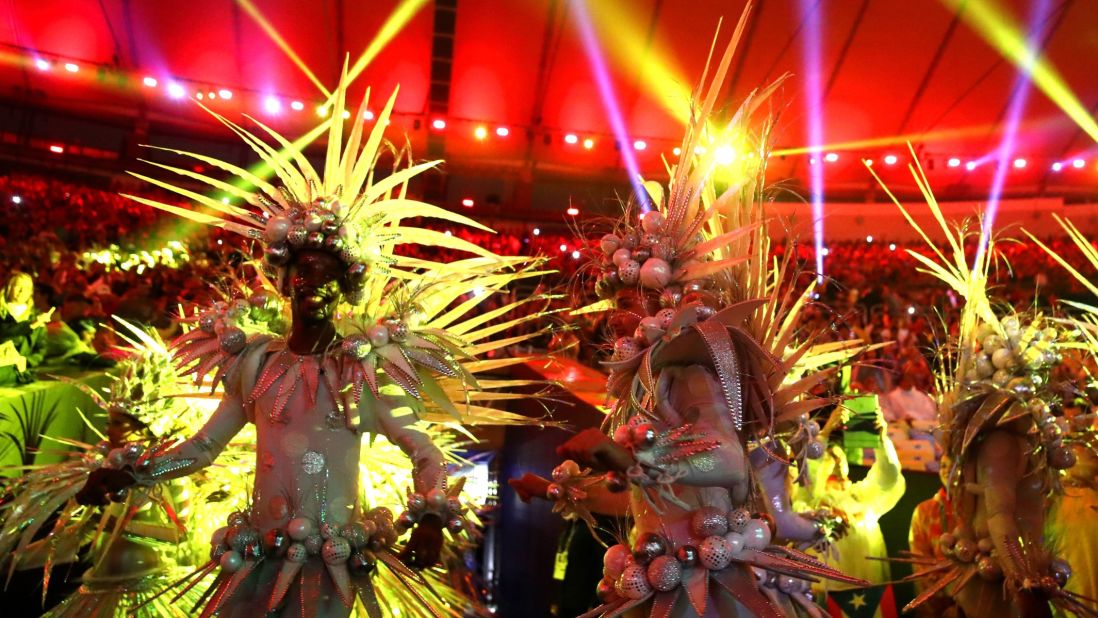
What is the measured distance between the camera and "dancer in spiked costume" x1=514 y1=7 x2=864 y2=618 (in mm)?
2246

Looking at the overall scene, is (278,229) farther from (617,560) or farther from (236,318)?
(617,560)

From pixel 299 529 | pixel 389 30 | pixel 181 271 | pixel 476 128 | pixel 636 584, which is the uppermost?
pixel 389 30

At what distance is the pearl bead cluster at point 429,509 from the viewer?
2.61 meters

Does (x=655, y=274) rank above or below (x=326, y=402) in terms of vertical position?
above

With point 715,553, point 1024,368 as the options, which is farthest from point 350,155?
point 1024,368

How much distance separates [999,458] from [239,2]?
52.5 ft

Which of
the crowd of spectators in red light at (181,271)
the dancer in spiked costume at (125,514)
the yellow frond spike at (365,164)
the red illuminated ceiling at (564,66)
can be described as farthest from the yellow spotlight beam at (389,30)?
the yellow frond spike at (365,164)

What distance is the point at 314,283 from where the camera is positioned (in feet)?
9.40

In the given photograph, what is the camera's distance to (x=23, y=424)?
4512mm

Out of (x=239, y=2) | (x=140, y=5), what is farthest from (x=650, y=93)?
(x=140, y=5)

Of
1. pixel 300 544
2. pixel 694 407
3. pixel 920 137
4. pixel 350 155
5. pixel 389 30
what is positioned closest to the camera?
pixel 694 407

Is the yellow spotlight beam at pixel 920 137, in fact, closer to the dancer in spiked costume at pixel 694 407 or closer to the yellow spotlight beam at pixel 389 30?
the yellow spotlight beam at pixel 389 30

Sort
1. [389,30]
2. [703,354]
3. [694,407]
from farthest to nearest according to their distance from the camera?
[389,30]
[703,354]
[694,407]

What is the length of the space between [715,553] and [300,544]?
1.20 m
